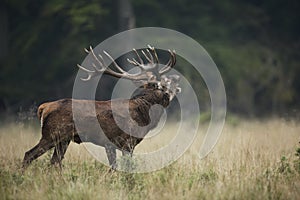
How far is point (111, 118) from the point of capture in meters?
7.25

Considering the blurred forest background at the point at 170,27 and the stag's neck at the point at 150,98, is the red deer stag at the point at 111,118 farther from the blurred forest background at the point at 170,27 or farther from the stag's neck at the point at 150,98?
the blurred forest background at the point at 170,27

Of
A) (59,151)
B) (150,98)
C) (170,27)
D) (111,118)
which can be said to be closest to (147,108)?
(150,98)

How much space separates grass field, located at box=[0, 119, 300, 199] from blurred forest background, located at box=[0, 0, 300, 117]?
28.9ft

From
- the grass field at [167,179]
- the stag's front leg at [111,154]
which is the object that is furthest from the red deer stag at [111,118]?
the grass field at [167,179]

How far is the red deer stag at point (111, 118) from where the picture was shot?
22.5 feet

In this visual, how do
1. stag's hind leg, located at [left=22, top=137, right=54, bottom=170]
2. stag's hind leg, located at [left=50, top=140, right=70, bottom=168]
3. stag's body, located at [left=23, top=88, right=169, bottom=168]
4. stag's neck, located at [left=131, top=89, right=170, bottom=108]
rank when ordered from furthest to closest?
stag's neck, located at [left=131, top=89, right=170, bottom=108], stag's hind leg, located at [left=50, top=140, right=70, bottom=168], stag's body, located at [left=23, top=88, right=169, bottom=168], stag's hind leg, located at [left=22, top=137, right=54, bottom=170]

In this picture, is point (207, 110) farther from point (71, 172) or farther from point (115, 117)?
point (71, 172)

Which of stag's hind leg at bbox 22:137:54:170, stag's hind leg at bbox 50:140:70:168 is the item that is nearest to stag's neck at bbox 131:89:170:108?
stag's hind leg at bbox 50:140:70:168

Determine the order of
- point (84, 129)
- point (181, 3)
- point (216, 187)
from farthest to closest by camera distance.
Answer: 1. point (181, 3)
2. point (84, 129)
3. point (216, 187)

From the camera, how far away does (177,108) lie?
16516mm

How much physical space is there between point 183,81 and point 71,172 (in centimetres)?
968

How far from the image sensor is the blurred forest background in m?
16.3

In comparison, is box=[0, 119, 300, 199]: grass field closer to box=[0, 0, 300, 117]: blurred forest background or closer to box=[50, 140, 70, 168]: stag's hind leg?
box=[50, 140, 70, 168]: stag's hind leg

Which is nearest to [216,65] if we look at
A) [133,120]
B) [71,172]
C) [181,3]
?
[181,3]
